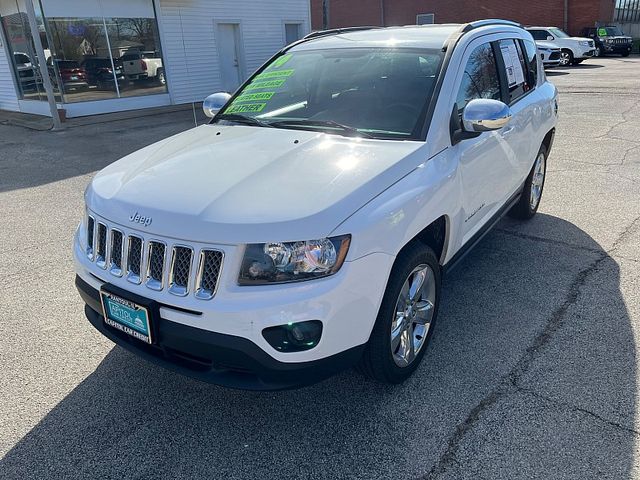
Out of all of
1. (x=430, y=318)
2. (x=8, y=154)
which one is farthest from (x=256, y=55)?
(x=430, y=318)

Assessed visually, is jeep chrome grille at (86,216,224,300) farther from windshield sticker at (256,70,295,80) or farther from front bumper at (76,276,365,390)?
windshield sticker at (256,70,295,80)

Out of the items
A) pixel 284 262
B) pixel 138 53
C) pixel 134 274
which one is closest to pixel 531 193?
pixel 284 262

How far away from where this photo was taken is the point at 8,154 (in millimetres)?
9836

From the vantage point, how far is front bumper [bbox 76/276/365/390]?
7.32 ft

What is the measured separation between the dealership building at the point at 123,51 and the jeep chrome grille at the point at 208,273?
11620mm

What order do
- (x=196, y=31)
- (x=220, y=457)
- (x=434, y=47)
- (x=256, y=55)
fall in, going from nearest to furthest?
(x=220, y=457), (x=434, y=47), (x=196, y=31), (x=256, y=55)

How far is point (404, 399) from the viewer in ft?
9.22

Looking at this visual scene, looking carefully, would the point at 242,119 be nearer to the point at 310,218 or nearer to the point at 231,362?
the point at 310,218

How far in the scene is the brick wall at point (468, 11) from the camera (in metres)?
31.6

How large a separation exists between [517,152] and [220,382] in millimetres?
3162

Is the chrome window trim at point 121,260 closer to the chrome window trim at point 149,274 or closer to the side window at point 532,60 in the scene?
the chrome window trim at point 149,274

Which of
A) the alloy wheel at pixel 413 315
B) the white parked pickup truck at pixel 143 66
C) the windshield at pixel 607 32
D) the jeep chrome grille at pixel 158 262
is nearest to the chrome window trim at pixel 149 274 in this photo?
the jeep chrome grille at pixel 158 262

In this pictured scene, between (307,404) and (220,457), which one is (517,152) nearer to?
(307,404)

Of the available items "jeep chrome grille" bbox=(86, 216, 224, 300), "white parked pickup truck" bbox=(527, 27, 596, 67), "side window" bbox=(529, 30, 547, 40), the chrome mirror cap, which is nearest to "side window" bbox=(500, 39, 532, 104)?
the chrome mirror cap
